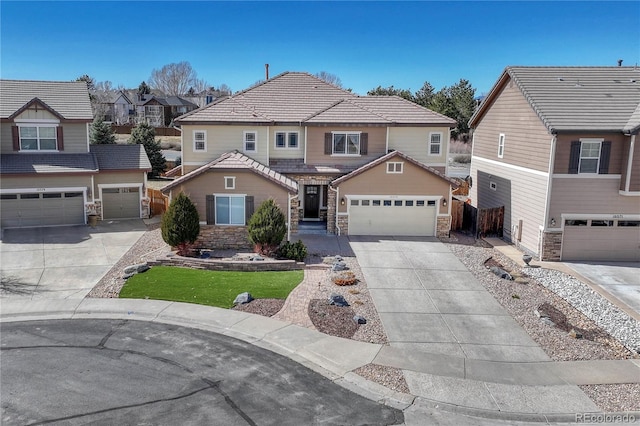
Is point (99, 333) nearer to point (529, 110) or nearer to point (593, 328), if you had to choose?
point (593, 328)

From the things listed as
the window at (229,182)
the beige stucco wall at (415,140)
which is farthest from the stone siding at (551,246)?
the window at (229,182)

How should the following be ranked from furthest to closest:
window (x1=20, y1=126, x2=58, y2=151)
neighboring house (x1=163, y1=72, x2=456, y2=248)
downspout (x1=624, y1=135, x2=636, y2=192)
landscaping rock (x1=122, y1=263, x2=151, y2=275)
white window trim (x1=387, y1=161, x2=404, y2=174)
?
window (x1=20, y1=126, x2=58, y2=151) → white window trim (x1=387, y1=161, x2=404, y2=174) → neighboring house (x1=163, y1=72, x2=456, y2=248) → downspout (x1=624, y1=135, x2=636, y2=192) → landscaping rock (x1=122, y1=263, x2=151, y2=275)

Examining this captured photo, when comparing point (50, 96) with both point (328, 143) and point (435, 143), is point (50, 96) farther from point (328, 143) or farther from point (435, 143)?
point (435, 143)

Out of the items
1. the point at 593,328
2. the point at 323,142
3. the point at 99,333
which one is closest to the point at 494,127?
the point at 323,142

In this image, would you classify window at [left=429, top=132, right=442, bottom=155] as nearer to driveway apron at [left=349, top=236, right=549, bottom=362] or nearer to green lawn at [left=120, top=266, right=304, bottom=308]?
driveway apron at [left=349, top=236, right=549, bottom=362]

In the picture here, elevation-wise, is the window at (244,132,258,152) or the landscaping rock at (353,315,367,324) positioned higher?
the window at (244,132,258,152)

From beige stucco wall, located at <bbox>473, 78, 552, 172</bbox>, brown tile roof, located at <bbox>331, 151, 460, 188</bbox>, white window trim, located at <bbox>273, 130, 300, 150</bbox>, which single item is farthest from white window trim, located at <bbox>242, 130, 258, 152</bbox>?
beige stucco wall, located at <bbox>473, 78, 552, 172</bbox>

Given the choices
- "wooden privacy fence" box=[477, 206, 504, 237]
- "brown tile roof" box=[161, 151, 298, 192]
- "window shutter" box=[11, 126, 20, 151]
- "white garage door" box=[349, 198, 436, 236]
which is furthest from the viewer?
"window shutter" box=[11, 126, 20, 151]
